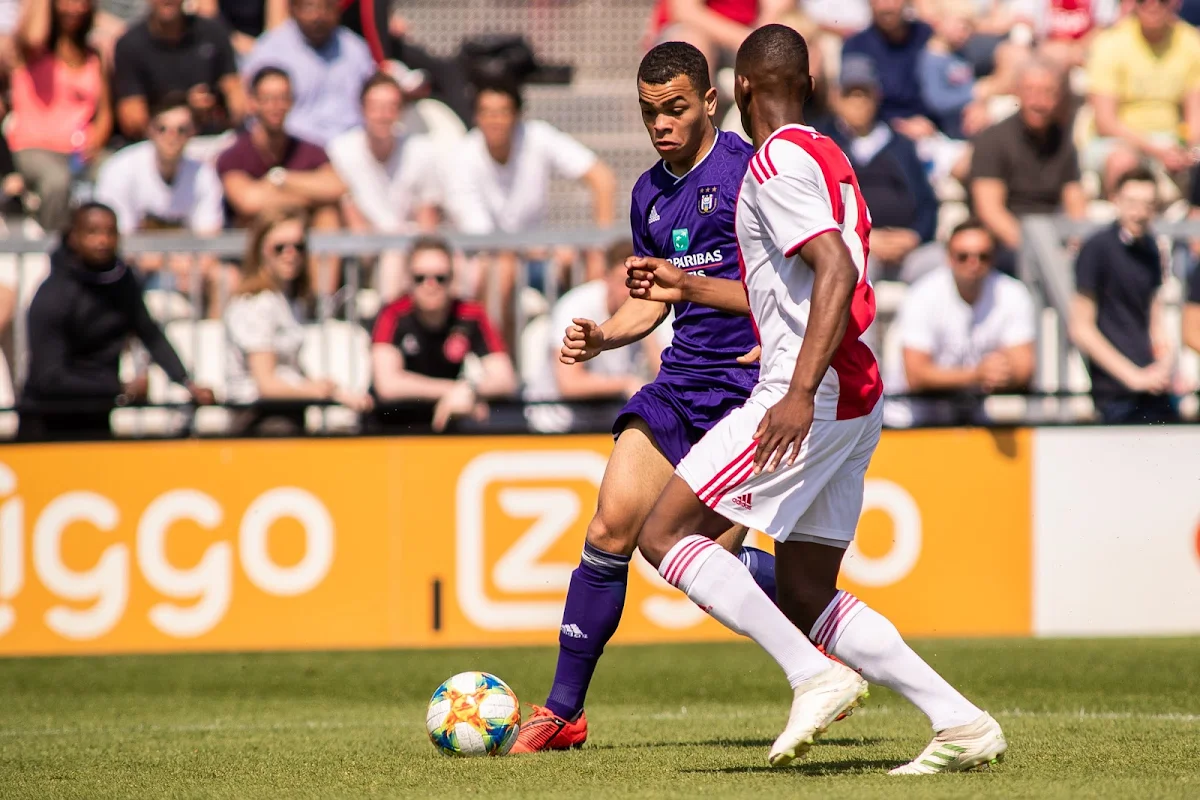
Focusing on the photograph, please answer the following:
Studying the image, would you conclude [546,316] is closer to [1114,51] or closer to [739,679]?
[739,679]

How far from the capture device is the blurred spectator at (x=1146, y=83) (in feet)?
42.7

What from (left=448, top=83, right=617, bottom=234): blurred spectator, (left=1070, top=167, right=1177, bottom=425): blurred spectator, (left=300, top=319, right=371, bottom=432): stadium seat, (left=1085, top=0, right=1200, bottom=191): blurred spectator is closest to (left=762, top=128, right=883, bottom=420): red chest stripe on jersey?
(left=1070, top=167, right=1177, bottom=425): blurred spectator

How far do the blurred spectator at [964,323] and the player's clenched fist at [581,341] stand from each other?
5.11 metres

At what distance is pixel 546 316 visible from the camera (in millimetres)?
11023

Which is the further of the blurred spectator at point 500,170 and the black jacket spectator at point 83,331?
the blurred spectator at point 500,170

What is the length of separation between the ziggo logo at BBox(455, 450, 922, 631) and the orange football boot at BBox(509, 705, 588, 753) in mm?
3725

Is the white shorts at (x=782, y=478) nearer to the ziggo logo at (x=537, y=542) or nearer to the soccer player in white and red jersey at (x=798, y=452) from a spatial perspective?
the soccer player in white and red jersey at (x=798, y=452)

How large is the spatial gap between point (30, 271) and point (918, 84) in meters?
6.92

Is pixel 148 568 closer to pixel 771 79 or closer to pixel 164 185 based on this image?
pixel 164 185

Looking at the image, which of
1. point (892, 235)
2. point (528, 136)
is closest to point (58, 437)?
point (528, 136)

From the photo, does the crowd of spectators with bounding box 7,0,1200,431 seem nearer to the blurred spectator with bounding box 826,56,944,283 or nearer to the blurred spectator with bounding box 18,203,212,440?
the blurred spectator with bounding box 826,56,944,283

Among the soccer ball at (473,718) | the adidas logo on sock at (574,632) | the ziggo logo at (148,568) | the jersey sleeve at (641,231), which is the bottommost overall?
the ziggo logo at (148,568)

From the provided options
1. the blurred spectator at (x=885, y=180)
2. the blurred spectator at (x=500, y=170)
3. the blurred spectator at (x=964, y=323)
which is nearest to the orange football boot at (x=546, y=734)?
the blurred spectator at (x=964, y=323)

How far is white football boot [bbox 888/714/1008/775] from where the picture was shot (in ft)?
17.4
